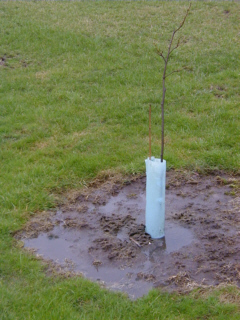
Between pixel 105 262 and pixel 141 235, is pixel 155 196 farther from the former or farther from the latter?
pixel 105 262

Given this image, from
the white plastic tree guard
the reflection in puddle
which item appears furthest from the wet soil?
the white plastic tree guard

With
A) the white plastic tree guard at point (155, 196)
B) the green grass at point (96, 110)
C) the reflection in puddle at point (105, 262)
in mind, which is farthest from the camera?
the white plastic tree guard at point (155, 196)

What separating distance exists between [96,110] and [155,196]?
10.1 ft

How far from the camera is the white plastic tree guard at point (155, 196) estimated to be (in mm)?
4355

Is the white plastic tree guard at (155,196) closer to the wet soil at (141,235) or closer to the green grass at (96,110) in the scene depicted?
the wet soil at (141,235)

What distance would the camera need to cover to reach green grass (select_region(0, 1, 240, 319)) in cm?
379

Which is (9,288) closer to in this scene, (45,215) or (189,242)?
(45,215)

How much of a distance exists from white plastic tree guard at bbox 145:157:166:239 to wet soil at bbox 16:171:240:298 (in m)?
0.13

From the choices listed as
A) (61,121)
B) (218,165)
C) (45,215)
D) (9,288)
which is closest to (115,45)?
(61,121)

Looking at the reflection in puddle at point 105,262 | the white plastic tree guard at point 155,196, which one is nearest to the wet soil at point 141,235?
the reflection in puddle at point 105,262

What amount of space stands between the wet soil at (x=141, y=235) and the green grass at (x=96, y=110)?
8.6 inches

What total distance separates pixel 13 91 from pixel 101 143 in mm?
2223

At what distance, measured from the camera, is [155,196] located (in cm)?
442

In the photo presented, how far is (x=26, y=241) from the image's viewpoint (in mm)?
4641
